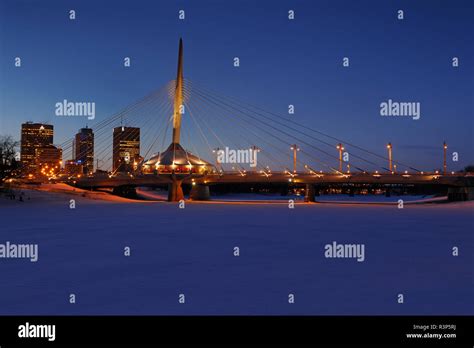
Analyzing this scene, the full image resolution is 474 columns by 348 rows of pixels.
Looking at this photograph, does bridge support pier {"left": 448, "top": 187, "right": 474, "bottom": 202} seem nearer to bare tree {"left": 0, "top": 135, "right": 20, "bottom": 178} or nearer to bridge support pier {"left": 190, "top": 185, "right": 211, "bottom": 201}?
bridge support pier {"left": 190, "top": 185, "right": 211, "bottom": 201}

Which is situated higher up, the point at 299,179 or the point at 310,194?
the point at 299,179

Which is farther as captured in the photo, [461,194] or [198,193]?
[198,193]

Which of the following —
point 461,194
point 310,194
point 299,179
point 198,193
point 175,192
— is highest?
point 299,179

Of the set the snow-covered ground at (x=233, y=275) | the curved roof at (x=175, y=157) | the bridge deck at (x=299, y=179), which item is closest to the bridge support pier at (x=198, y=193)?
the bridge deck at (x=299, y=179)

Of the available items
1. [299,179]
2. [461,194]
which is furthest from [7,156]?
[461,194]

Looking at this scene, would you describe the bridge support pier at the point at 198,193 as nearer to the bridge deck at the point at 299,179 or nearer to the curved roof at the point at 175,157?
the bridge deck at the point at 299,179

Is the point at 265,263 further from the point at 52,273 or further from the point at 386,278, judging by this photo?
the point at 52,273

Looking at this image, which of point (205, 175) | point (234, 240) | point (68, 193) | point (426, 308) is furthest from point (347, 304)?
point (205, 175)

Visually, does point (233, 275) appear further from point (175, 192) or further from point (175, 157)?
point (175, 157)

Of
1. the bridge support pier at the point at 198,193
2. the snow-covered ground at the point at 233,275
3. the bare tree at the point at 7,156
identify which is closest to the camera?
the snow-covered ground at the point at 233,275
